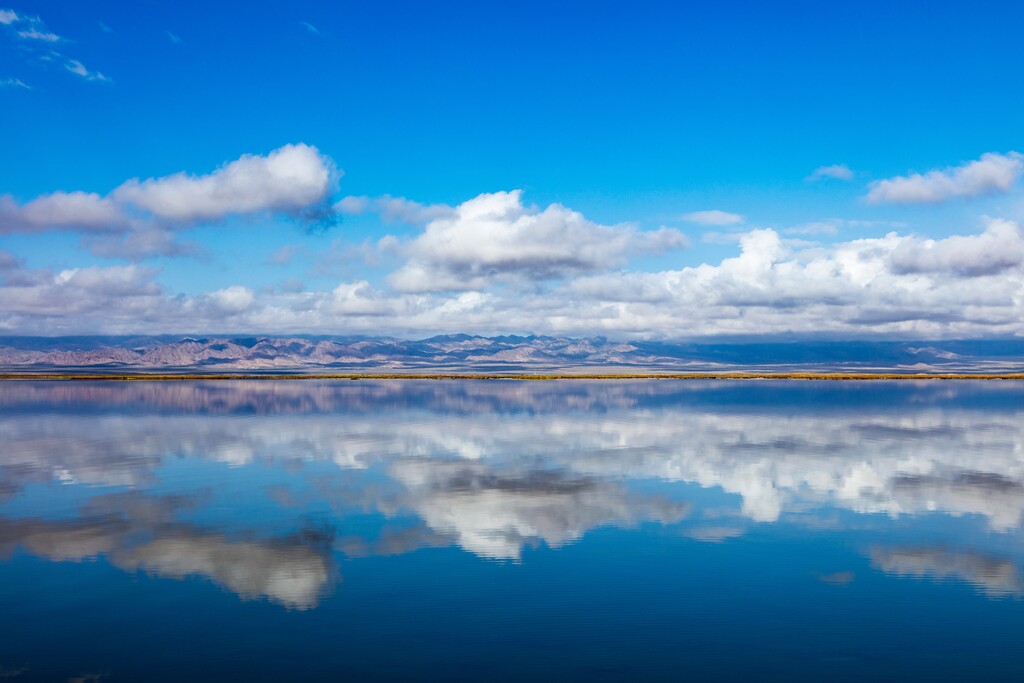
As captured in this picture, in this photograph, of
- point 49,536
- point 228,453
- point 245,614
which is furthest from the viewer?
point 228,453

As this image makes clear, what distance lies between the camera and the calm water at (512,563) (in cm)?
1398

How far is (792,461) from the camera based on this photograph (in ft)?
120

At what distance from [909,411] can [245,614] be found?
69.1 metres

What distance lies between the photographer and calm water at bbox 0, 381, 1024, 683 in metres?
14.0

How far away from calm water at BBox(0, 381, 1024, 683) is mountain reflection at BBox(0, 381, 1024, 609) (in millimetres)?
161

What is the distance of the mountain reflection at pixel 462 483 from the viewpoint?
20.7 meters

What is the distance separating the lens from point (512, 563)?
1962 centimetres

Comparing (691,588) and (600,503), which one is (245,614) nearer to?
(691,588)

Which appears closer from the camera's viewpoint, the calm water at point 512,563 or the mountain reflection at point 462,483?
the calm water at point 512,563

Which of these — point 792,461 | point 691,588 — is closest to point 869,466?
point 792,461

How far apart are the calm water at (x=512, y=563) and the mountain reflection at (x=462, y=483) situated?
0.16 meters

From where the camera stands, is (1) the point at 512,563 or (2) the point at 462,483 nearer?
(1) the point at 512,563

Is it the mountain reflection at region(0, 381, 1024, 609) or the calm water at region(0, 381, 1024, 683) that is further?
the mountain reflection at region(0, 381, 1024, 609)

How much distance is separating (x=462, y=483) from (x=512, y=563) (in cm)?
1123
